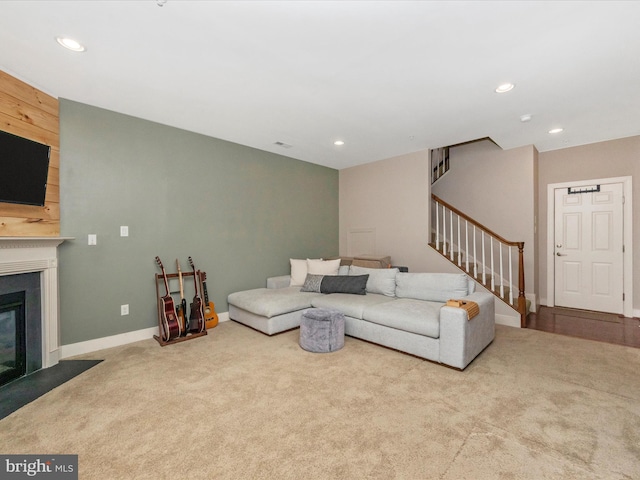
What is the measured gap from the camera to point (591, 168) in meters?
4.61

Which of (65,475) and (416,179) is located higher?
(416,179)

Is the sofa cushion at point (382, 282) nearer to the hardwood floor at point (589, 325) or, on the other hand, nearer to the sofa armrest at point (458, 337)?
the sofa armrest at point (458, 337)

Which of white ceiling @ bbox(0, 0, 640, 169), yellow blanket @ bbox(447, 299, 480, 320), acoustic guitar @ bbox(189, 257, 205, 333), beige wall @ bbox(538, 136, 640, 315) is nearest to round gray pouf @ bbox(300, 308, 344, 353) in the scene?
yellow blanket @ bbox(447, 299, 480, 320)

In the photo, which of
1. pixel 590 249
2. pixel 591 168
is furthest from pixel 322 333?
pixel 591 168

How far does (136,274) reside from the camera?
349cm

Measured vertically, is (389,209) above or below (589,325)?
above

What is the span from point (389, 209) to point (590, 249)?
10.2 feet

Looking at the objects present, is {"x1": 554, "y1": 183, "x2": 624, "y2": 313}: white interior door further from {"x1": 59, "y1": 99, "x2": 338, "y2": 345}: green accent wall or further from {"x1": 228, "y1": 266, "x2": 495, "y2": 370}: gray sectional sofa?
{"x1": 59, "y1": 99, "x2": 338, "y2": 345}: green accent wall

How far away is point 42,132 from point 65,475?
2.87 meters

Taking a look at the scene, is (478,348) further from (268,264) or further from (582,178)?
(582,178)

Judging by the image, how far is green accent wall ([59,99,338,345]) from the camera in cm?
308

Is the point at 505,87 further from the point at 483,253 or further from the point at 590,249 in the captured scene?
the point at 590,249

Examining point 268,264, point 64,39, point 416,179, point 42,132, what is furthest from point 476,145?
point 42,132

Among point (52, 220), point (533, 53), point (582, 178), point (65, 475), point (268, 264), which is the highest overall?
point (533, 53)
